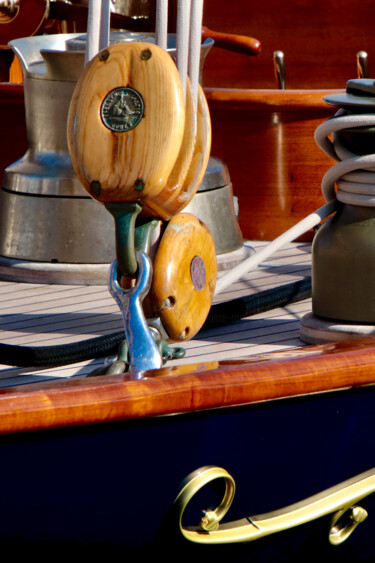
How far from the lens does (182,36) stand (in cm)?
176

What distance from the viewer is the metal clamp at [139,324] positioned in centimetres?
168

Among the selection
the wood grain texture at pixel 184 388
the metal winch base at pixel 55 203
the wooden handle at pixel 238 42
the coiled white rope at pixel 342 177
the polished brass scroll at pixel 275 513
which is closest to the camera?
the wood grain texture at pixel 184 388

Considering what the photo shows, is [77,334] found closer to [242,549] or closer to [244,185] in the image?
[242,549]

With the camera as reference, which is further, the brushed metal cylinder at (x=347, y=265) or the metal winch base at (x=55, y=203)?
the metal winch base at (x=55, y=203)

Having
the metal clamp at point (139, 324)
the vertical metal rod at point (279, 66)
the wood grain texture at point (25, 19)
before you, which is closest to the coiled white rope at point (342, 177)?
the metal clamp at point (139, 324)

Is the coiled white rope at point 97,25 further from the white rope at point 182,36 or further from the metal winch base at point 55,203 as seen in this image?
the metal winch base at point 55,203

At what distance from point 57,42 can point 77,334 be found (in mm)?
859

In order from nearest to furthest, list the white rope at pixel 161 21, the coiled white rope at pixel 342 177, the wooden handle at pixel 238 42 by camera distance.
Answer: the white rope at pixel 161 21 < the coiled white rope at pixel 342 177 < the wooden handle at pixel 238 42

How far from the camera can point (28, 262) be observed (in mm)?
2559

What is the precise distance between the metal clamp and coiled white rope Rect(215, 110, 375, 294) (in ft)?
0.95

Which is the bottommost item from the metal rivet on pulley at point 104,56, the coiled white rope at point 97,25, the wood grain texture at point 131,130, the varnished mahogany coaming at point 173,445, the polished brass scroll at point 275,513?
the polished brass scroll at point 275,513

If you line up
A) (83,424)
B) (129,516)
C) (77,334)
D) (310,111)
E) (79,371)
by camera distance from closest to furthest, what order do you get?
(83,424), (129,516), (79,371), (77,334), (310,111)

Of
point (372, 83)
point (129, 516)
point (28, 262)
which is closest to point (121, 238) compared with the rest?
point (129, 516)

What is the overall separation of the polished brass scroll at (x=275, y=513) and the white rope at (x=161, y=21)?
674mm
